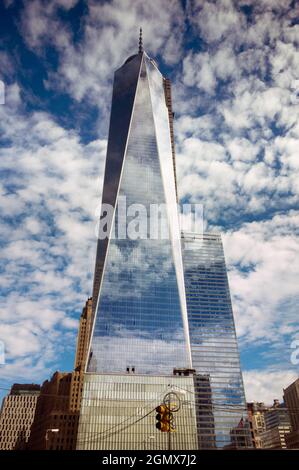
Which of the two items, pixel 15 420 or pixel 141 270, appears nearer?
pixel 141 270

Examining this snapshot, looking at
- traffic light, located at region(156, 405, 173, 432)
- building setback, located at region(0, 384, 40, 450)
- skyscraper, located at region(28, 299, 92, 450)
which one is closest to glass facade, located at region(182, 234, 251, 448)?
skyscraper, located at region(28, 299, 92, 450)

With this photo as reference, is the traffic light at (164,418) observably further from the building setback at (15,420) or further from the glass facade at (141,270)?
the building setback at (15,420)

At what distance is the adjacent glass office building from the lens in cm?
9688

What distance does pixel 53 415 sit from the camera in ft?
394

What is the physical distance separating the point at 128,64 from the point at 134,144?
6056 centimetres

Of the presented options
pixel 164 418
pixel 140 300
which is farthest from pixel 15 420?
pixel 164 418

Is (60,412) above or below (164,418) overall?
above

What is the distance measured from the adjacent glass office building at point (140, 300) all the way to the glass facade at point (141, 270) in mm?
363

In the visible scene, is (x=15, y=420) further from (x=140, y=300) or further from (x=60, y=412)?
(x=140, y=300)

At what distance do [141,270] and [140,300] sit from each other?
11617 mm

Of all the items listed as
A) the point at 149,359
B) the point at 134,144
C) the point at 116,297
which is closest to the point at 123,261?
the point at 116,297

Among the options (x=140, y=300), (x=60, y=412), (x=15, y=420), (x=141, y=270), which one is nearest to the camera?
(x=60, y=412)

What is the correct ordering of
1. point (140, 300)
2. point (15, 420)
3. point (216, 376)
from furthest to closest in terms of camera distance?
point (15, 420) → point (216, 376) → point (140, 300)

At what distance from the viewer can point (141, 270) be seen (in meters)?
132
